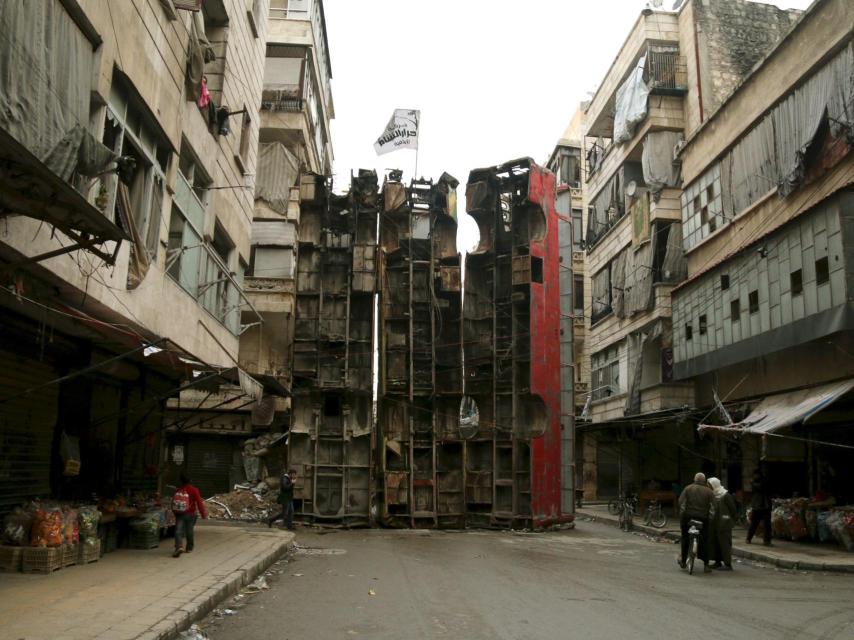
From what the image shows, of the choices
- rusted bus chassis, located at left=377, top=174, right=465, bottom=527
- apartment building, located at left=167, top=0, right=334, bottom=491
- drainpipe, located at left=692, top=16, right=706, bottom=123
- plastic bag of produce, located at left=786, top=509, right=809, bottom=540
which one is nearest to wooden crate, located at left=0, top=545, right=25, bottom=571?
rusted bus chassis, located at left=377, top=174, right=465, bottom=527

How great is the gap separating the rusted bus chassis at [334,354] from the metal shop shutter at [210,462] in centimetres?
808

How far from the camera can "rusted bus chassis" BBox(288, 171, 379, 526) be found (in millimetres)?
20203

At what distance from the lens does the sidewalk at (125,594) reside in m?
6.00

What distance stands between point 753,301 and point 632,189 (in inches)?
453

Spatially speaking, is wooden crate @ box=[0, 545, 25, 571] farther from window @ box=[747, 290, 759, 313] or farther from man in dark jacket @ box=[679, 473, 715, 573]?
window @ box=[747, 290, 759, 313]

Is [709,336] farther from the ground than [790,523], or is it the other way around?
[709,336]

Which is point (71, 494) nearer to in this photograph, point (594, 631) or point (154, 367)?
point (154, 367)

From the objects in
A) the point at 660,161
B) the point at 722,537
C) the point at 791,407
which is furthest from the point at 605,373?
the point at 722,537

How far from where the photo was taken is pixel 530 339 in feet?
66.1

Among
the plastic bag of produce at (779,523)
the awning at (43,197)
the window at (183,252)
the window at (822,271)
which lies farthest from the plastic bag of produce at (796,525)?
the awning at (43,197)

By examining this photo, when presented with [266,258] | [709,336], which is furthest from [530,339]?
[266,258]

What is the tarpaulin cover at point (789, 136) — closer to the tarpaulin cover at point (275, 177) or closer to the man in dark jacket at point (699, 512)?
the man in dark jacket at point (699, 512)

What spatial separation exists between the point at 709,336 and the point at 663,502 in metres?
7.70

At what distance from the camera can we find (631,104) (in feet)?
89.6
